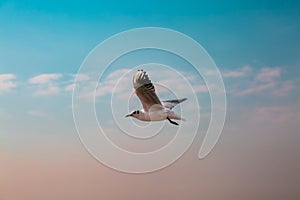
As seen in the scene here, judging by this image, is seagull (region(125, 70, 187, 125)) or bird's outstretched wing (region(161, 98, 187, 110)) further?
bird's outstretched wing (region(161, 98, 187, 110))

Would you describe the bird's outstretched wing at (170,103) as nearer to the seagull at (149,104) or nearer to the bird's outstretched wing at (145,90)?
the seagull at (149,104)

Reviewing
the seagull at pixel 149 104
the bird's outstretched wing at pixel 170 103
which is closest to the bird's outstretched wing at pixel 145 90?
the seagull at pixel 149 104

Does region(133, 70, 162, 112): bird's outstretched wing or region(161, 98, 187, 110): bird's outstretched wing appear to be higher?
region(161, 98, 187, 110): bird's outstretched wing

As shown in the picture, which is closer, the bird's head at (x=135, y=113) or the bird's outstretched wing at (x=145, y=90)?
the bird's outstretched wing at (x=145, y=90)

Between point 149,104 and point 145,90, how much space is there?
0.90 feet

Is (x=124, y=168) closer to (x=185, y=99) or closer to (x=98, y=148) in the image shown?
(x=98, y=148)

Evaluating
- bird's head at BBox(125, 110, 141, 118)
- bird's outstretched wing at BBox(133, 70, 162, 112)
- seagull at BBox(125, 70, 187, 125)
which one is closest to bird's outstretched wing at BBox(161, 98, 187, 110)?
seagull at BBox(125, 70, 187, 125)

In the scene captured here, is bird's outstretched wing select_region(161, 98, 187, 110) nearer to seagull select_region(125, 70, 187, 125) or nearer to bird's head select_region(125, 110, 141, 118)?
seagull select_region(125, 70, 187, 125)

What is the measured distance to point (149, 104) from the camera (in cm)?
602

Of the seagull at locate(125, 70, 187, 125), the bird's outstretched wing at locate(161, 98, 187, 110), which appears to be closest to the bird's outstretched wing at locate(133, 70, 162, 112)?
the seagull at locate(125, 70, 187, 125)

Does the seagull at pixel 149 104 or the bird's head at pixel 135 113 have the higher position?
the bird's head at pixel 135 113

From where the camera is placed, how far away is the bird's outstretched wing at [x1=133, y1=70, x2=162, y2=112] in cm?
563

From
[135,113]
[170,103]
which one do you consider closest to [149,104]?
[135,113]

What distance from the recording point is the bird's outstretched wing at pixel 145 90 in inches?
222
